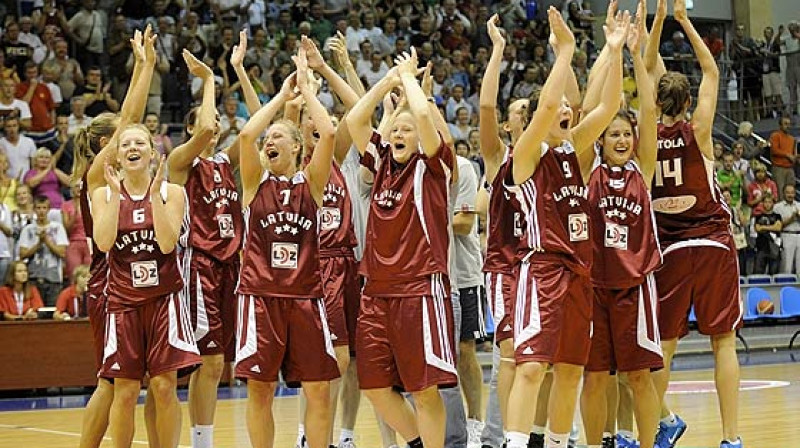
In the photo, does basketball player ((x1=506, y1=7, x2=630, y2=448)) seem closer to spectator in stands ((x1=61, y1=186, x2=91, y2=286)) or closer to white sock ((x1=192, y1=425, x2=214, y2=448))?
white sock ((x1=192, y1=425, x2=214, y2=448))

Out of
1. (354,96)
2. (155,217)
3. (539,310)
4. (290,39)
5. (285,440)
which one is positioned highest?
(290,39)

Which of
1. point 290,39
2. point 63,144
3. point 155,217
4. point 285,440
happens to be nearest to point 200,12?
point 290,39

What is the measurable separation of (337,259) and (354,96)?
108 cm

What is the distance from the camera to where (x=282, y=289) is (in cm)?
679

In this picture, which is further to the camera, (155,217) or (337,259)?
(337,259)

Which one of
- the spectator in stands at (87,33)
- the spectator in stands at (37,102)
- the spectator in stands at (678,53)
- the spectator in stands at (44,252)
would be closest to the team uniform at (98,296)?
the spectator in stands at (44,252)

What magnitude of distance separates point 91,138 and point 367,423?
158 inches

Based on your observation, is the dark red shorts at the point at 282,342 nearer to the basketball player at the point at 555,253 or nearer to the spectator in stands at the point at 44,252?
the basketball player at the point at 555,253

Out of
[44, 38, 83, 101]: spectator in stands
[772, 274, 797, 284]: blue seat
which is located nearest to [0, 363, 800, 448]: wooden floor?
[772, 274, 797, 284]: blue seat

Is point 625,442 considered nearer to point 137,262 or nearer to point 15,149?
point 137,262

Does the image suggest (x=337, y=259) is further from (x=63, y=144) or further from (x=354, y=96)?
(x=63, y=144)

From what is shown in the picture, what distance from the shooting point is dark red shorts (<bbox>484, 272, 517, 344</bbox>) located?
7.28 metres

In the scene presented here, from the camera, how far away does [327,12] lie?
20.1 metres

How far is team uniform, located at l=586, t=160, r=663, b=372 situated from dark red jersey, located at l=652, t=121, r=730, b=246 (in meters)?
0.40
